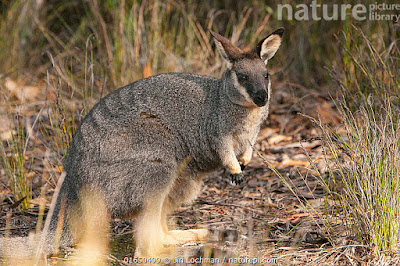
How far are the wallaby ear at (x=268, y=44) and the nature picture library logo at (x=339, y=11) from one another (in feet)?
6.43

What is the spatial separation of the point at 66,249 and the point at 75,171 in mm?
546

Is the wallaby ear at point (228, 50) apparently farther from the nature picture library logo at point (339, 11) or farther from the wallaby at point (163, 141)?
the nature picture library logo at point (339, 11)

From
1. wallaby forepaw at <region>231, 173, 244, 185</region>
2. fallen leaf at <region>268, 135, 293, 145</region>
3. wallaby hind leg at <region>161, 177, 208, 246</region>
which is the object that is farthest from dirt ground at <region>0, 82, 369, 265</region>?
wallaby forepaw at <region>231, 173, 244, 185</region>

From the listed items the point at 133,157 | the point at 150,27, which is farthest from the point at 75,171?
the point at 150,27

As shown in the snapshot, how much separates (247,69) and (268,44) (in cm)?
28

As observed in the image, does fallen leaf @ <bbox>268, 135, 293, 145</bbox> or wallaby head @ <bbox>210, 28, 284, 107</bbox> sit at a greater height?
wallaby head @ <bbox>210, 28, 284, 107</bbox>

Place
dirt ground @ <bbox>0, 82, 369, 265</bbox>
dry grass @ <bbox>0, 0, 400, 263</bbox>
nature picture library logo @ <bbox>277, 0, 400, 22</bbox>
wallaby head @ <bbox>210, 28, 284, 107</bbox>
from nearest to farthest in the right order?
dirt ground @ <bbox>0, 82, 369, 265</bbox>
wallaby head @ <bbox>210, 28, 284, 107</bbox>
dry grass @ <bbox>0, 0, 400, 263</bbox>
nature picture library logo @ <bbox>277, 0, 400, 22</bbox>

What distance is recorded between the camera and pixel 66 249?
3.82m

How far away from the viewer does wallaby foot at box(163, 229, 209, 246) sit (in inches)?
164

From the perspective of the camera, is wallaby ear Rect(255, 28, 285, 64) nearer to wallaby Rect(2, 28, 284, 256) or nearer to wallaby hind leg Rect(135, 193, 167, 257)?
wallaby Rect(2, 28, 284, 256)

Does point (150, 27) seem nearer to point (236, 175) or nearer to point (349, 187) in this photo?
point (236, 175)

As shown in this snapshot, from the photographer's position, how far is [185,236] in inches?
165

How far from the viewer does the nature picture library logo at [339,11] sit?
20.0 feet

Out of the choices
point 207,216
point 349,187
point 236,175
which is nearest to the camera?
point 349,187
